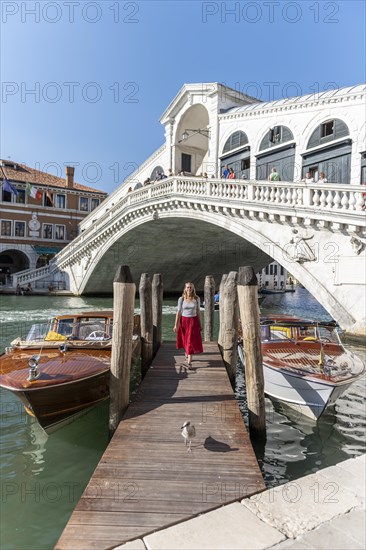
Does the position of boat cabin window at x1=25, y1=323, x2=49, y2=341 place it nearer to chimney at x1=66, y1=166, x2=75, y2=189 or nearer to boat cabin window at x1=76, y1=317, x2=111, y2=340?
boat cabin window at x1=76, y1=317, x2=111, y2=340

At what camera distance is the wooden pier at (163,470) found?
2.46m

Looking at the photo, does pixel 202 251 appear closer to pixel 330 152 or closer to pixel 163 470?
pixel 330 152

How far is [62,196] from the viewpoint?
3056 cm

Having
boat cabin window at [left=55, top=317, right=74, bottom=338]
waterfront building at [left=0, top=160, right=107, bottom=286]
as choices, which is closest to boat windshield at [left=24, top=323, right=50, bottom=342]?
boat cabin window at [left=55, top=317, right=74, bottom=338]

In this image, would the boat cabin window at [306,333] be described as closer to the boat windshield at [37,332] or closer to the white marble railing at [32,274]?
the boat windshield at [37,332]

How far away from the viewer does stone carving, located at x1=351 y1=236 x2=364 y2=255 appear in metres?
9.55

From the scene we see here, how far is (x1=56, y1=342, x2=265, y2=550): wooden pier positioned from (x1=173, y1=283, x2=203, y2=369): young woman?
1.07m

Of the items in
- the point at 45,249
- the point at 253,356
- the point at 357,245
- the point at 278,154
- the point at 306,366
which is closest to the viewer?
the point at 253,356

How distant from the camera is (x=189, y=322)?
591 centimetres

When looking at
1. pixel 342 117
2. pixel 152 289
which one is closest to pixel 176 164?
pixel 342 117

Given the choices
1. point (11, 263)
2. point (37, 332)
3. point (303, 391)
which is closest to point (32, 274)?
point (11, 263)

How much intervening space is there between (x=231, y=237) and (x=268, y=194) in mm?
8710

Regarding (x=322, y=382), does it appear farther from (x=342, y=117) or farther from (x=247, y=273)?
(x=342, y=117)

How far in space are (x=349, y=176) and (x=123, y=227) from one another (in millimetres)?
11901
